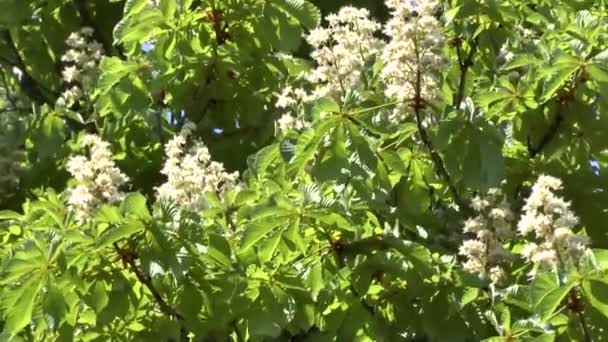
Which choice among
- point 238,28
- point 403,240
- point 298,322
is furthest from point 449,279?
point 238,28

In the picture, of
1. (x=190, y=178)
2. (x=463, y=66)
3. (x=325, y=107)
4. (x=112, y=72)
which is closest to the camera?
(x=325, y=107)

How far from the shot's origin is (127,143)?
4742mm

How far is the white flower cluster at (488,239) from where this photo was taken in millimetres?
3334

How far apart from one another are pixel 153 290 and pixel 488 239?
2.92 ft

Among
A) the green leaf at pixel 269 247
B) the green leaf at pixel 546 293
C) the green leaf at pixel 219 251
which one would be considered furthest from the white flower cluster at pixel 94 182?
the green leaf at pixel 546 293

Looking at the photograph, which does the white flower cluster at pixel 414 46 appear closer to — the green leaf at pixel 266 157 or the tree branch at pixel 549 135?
the green leaf at pixel 266 157

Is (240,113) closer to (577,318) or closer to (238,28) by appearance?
(238,28)

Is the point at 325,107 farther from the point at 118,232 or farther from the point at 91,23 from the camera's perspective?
the point at 91,23

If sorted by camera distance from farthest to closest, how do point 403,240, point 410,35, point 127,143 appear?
point 127,143 → point 403,240 → point 410,35

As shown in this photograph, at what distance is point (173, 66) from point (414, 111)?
1309mm

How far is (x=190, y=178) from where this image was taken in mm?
3396

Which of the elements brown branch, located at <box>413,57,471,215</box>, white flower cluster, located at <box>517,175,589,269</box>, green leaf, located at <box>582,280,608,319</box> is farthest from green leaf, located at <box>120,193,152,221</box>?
green leaf, located at <box>582,280,608,319</box>

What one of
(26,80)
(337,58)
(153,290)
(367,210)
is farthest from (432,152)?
(26,80)

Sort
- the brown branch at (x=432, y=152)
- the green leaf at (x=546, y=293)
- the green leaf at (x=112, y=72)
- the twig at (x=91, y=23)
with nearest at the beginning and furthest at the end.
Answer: the green leaf at (x=546, y=293) < the brown branch at (x=432, y=152) < the green leaf at (x=112, y=72) < the twig at (x=91, y=23)
